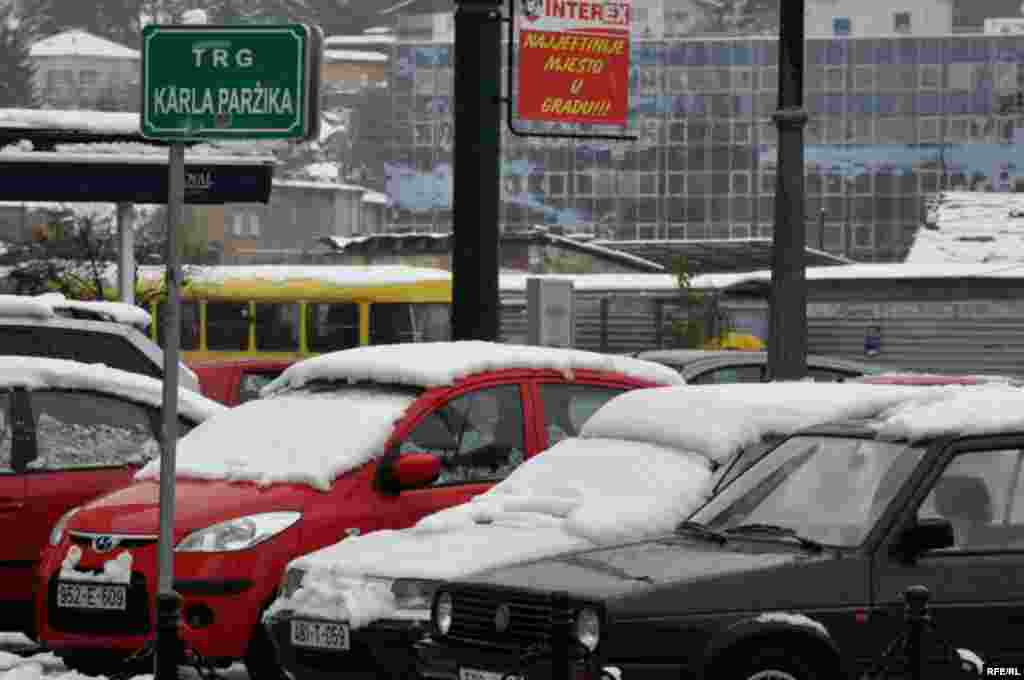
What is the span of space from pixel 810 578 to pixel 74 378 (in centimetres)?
591

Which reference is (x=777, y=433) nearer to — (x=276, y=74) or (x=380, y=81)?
(x=276, y=74)

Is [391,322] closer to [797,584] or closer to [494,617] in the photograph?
[494,617]

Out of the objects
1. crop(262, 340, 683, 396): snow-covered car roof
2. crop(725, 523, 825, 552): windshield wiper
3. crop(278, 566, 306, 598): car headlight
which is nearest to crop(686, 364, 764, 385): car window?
crop(262, 340, 683, 396): snow-covered car roof

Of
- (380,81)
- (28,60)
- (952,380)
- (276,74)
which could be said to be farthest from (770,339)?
(380,81)

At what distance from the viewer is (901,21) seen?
174125 mm

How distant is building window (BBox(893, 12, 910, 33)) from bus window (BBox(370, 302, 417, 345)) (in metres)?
129

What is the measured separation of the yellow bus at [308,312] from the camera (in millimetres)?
46438

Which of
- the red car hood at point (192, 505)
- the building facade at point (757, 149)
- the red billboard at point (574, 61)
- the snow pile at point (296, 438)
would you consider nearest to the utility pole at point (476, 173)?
the red billboard at point (574, 61)

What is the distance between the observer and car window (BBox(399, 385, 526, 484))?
43.4 ft

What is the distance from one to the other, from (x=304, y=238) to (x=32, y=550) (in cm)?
13271

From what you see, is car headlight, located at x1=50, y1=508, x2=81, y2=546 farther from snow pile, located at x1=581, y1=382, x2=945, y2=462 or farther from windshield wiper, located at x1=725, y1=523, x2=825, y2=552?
windshield wiper, located at x1=725, y1=523, x2=825, y2=552

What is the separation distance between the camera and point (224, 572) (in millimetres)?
12242

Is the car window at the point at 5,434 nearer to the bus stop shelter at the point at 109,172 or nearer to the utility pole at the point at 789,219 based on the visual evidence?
the utility pole at the point at 789,219

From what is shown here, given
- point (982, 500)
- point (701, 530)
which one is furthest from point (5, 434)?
point (982, 500)
